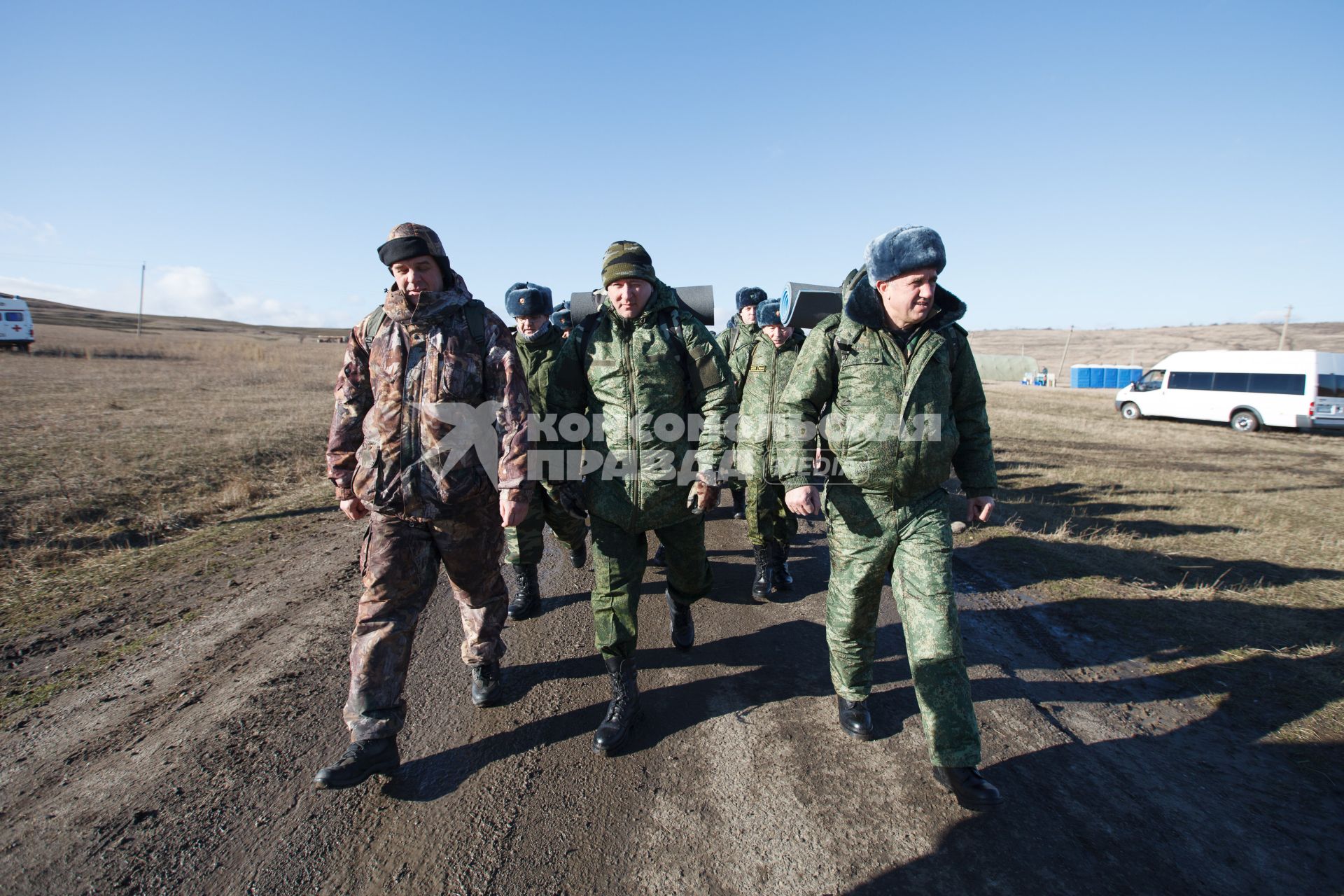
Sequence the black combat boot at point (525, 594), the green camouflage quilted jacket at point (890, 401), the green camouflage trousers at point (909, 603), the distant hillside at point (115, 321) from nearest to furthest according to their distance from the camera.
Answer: the green camouflage trousers at point (909, 603) < the green camouflage quilted jacket at point (890, 401) < the black combat boot at point (525, 594) < the distant hillside at point (115, 321)

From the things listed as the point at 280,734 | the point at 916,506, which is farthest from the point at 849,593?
the point at 280,734

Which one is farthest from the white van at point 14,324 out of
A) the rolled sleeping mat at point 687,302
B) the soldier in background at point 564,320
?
the rolled sleeping mat at point 687,302

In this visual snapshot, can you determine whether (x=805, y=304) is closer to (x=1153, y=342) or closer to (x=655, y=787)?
(x=655, y=787)

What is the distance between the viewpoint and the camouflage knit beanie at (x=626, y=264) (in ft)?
10.2

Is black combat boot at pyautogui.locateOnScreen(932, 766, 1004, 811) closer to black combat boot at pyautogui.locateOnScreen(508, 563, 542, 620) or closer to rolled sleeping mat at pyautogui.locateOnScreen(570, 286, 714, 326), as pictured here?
black combat boot at pyautogui.locateOnScreen(508, 563, 542, 620)

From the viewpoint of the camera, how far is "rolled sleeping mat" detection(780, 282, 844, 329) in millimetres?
5359

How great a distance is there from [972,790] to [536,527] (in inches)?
125

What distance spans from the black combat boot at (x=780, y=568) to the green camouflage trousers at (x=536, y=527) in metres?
1.52

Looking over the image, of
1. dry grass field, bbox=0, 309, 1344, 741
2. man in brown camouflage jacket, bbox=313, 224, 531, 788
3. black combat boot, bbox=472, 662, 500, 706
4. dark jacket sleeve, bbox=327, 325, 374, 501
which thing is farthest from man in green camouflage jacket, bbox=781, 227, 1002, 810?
dark jacket sleeve, bbox=327, 325, 374, 501

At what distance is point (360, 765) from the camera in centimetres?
256

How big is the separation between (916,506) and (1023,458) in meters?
11.0

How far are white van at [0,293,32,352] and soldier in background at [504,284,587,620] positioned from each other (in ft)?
119

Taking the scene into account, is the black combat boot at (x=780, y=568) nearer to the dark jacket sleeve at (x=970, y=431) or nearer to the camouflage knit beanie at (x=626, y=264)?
the dark jacket sleeve at (x=970, y=431)

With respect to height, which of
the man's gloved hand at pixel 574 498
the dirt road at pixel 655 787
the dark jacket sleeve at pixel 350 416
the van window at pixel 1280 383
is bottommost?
the dirt road at pixel 655 787
